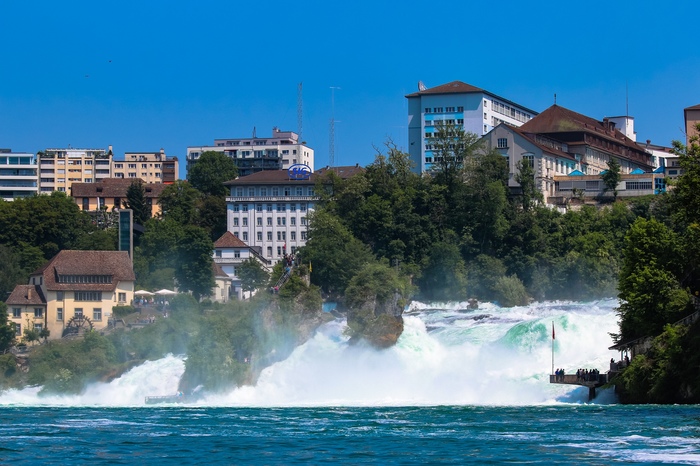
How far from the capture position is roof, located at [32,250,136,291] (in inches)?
4963

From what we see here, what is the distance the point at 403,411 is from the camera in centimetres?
8125

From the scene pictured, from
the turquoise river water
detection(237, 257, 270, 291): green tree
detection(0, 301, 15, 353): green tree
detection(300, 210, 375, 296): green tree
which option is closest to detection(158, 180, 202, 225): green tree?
detection(237, 257, 270, 291): green tree

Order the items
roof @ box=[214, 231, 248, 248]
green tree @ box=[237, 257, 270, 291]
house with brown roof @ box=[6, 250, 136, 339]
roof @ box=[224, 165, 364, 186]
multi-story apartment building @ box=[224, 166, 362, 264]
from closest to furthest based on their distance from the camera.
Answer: house with brown roof @ box=[6, 250, 136, 339] → green tree @ box=[237, 257, 270, 291] → roof @ box=[214, 231, 248, 248] → multi-story apartment building @ box=[224, 166, 362, 264] → roof @ box=[224, 165, 364, 186]

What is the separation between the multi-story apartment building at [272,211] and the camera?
161 m

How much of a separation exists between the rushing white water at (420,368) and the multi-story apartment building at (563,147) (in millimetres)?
41050

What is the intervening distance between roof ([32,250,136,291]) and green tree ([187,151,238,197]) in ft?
175

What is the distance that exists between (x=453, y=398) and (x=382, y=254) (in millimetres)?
43883

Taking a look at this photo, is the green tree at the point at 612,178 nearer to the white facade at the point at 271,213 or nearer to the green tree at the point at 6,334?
the white facade at the point at 271,213

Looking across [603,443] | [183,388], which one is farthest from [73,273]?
[603,443]

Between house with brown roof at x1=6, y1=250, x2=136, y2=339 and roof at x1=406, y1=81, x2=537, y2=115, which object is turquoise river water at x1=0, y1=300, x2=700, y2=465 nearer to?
house with brown roof at x1=6, y1=250, x2=136, y2=339

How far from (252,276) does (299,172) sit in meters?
28.3

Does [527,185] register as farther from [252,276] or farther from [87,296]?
[87,296]

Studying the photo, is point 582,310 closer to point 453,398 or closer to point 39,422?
point 453,398

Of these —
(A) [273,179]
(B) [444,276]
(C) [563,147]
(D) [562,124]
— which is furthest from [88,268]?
(D) [562,124]
